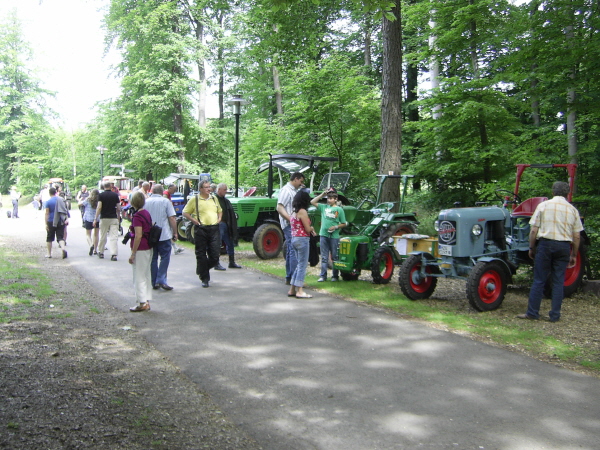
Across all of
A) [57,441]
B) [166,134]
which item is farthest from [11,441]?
[166,134]

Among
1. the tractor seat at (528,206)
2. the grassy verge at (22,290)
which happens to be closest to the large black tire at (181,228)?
the grassy verge at (22,290)

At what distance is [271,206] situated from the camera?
1511 cm

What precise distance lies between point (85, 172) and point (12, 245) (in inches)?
1399

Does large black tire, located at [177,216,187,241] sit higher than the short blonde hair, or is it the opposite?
the short blonde hair

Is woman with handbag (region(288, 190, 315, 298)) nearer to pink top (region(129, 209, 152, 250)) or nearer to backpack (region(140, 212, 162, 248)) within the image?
backpack (region(140, 212, 162, 248))

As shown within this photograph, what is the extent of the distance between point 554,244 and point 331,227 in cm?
399

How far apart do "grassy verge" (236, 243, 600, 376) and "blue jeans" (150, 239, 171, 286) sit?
103 inches

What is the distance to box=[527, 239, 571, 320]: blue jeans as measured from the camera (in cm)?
729

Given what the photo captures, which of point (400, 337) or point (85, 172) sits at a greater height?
point (85, 172)

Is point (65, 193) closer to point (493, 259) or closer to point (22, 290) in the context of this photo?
point (22, 290)

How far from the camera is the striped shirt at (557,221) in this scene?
23.8ft

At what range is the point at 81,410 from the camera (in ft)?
13.9

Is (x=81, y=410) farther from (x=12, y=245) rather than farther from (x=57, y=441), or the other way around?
(x=12, y=245)

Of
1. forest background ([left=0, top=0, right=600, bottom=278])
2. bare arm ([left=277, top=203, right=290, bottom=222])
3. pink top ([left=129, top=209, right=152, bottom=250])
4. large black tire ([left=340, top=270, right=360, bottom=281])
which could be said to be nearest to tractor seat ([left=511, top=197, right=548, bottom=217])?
forest background ([left=0, top=0, right=600, bottom=278])
